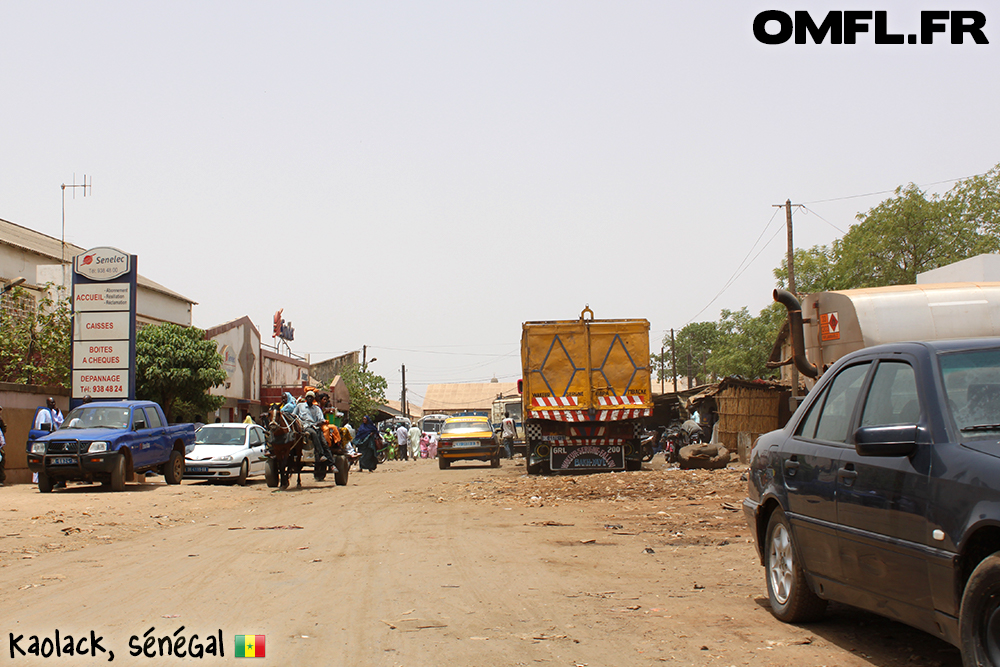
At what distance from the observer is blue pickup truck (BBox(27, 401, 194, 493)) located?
17797mm

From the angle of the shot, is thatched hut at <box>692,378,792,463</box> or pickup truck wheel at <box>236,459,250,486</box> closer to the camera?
pickup truck wheel at <box>236,459,250,486</box>

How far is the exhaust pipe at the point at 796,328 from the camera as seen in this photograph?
40.1 ft

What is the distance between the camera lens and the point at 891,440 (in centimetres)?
431

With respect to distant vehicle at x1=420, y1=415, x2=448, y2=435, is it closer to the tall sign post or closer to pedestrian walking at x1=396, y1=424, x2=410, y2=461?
pedestrian walking at x1=396, y1=424, x2=410, y2=461

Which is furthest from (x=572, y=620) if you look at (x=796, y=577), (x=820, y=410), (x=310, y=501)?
(x=310, y=501)

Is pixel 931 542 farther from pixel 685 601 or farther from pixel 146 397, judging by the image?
pixel 146 397

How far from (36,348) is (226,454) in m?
9.99

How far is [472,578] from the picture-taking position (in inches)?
293

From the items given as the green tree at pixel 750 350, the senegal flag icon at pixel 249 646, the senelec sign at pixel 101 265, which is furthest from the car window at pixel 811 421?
the green tree at pixel 750 350

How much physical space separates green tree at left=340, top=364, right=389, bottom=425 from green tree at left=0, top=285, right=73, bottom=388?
35.0 metres

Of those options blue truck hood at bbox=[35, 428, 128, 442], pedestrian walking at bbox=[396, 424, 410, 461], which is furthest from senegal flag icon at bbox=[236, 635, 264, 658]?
pedestrian walking at bbox=[396, 424, 410, 461]

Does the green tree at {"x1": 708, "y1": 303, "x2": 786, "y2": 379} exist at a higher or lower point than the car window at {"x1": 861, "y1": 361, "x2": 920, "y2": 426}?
higher

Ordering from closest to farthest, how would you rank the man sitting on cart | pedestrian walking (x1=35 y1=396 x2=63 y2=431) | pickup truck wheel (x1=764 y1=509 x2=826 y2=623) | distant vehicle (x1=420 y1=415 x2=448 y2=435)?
pickup truck wheel (x1=764 y1=509 x2=826 y2=623)
the man sitting on cart
pedestrian walking (x1=35 y1=396 x2=63 y2=431)
distant vehicle (x1=420 y1=415 x2=448 y2=435)

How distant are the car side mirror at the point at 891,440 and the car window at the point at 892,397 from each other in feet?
0.79
